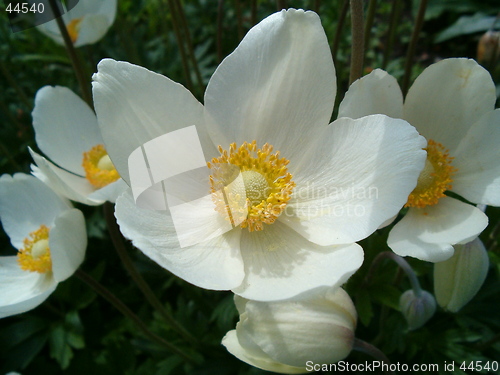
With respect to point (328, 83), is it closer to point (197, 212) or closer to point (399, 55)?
point (197, 212)

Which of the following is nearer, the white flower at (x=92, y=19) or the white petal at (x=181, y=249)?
the white petal at (x=181, y=249)

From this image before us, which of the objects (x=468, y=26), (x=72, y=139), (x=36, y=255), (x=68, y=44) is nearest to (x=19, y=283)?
(x=36, y=255)

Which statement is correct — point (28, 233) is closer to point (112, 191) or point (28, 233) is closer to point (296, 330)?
point (112, 191)

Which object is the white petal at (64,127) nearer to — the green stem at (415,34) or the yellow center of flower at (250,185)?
the yellow center of flower at (250,185)

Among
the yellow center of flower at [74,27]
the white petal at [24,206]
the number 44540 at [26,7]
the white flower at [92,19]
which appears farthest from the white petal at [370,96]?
the yellow center of flower at [74,27]

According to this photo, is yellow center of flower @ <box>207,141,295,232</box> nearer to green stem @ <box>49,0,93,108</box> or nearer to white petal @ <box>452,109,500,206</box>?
white petal @ <box>452,109,500,206</box>

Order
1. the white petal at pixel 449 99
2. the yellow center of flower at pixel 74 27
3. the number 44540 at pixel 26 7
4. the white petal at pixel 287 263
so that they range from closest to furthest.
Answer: the white petal at pixel 287 263 < the white petal at pixel 449 99 < the number 44540 at pixel 26 7 < the yellow center of flower at pixel 74 27

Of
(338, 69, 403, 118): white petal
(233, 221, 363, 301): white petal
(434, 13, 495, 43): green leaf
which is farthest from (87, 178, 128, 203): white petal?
(434, 13, 495, 43): green leaf
